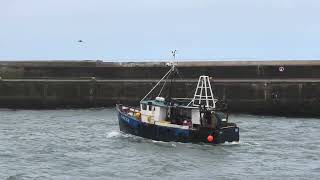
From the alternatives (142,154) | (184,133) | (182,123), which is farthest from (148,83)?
(142,154)

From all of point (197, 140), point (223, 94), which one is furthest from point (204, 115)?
point (223, 94)

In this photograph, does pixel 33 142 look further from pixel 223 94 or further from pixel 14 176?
pixel 223 94

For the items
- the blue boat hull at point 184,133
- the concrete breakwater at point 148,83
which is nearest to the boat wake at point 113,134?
the blue boat hull at point 184,133

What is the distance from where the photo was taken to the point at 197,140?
3525 cm

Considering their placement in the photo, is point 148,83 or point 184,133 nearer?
point 184,133

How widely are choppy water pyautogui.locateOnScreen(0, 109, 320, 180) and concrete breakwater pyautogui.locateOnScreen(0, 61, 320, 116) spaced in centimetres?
701

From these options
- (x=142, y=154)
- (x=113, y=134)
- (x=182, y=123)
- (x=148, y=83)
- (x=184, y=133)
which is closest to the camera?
(x=142, y=154)

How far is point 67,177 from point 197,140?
9.91 meters

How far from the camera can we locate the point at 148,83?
5656 cm

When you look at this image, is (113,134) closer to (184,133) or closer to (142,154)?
(184,133)

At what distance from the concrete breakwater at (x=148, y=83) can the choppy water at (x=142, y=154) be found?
23.0 feet

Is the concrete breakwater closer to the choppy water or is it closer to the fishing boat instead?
the choppy water

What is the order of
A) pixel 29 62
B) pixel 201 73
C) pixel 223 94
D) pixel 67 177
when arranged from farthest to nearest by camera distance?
pixel 29 62, pixel 201 73, pixel 223 94, pixel 67 177

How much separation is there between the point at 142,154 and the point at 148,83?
23801mm
